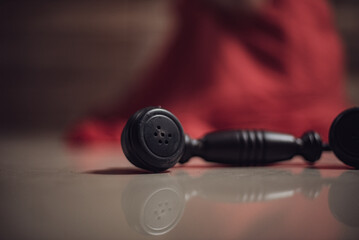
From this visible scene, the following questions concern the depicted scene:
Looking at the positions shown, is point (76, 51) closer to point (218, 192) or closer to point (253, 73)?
point (253, 73)

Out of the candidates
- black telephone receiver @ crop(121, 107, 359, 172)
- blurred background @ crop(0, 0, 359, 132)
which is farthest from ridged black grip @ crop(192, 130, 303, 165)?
blurred background @ crop(0, 0, 359, 132)

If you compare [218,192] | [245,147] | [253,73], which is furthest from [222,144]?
[253,73]

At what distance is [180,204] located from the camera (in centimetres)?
59

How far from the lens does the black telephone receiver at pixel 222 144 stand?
0.82m

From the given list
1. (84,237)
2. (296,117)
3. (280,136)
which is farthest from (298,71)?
(84,237)

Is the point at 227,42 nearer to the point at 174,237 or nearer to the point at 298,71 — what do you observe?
the point at 298,71

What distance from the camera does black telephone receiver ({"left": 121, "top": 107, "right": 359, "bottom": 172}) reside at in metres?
0.82

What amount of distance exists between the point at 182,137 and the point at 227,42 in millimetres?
1362

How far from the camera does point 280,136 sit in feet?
→ 3.24

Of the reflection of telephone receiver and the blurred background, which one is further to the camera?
the blurred background

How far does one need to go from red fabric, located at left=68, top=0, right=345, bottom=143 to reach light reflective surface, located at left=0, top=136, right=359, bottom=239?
3.32 ft

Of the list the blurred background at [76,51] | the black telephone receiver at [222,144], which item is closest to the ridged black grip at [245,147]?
the black telephone receiver at [222,144]

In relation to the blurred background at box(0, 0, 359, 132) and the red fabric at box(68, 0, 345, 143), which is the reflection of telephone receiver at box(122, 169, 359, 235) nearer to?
the red fabric at box(68, 0, 345, 143)

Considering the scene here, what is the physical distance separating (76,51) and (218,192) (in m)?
2.82
